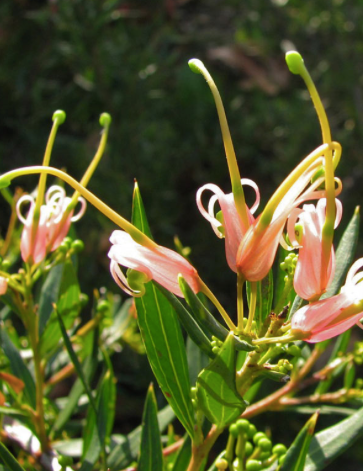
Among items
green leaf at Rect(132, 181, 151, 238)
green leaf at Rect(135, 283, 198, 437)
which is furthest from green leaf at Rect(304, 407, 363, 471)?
green leaf at Rect(132, 181, 151, 238)

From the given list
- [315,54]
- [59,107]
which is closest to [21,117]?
[59,107]

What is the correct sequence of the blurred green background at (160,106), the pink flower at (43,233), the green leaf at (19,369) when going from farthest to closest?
the blurred green background at (160,106) < the green leaf at (19,369) < the pink flower at (43,233)

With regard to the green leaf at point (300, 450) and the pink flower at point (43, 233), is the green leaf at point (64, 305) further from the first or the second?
the green leaf at point (300, 450)

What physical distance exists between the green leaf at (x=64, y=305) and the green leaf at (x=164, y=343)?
222mm

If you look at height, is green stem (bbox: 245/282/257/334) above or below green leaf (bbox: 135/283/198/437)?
above

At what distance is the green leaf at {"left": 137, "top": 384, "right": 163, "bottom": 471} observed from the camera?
1.67 ft

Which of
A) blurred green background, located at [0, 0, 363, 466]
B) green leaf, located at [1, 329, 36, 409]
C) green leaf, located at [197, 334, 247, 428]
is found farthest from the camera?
blurred green background, located at [0, 0, 363, 466]

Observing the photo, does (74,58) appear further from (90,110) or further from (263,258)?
(263,258)

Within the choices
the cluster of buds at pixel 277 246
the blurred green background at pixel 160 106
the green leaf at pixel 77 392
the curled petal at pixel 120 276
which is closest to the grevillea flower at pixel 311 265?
the cluster of buds at pixel 277 246

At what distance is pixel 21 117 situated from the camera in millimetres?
1692

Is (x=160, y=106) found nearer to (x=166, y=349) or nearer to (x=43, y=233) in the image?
(x=43, y=233)

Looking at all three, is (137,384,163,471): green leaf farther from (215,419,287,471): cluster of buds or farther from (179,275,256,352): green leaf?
(179,275,256,352): green leaf

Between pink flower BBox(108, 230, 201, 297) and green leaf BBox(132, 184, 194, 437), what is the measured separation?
66mm

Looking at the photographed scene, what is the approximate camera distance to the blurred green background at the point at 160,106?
4.92 ft
